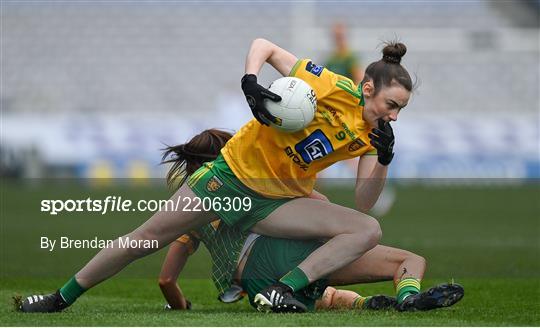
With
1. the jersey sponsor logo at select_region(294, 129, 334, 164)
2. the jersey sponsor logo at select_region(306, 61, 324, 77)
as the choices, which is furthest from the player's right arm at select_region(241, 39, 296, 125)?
the jersey sponsor logo at select_region(294, 129, 334, 164)

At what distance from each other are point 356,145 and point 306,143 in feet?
0.96

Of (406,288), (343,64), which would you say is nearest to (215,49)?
(343,64)

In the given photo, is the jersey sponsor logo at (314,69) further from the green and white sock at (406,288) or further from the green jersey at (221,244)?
the green and white sock at (406,288)

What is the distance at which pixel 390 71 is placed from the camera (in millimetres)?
5738

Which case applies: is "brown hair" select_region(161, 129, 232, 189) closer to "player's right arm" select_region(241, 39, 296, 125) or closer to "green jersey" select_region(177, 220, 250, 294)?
"green jersey" select_region(177, 220, 250, 294)

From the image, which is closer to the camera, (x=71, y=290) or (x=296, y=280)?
(x=296, y=280)

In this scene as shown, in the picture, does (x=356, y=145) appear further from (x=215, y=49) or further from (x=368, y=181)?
(x=215, y=49)

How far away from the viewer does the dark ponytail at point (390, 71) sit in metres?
5.73

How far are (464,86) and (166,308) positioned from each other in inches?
939

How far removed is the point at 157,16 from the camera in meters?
29.2

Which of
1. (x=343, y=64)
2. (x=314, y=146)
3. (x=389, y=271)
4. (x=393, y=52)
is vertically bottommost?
(x=389, y=271)

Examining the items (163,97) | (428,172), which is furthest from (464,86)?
(163,97)

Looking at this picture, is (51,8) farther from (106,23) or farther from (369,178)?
(369,178)

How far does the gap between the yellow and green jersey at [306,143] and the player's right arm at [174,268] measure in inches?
21.6
